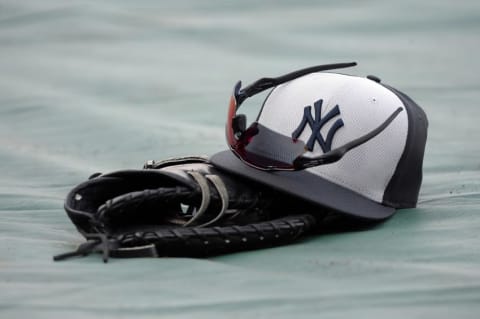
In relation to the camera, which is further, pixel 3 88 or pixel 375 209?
pixel 3 88

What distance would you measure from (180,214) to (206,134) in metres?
1.24

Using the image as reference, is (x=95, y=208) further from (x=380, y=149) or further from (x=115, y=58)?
(x=115, y=58)

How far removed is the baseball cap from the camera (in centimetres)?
217

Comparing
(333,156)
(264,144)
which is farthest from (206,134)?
(333,156)

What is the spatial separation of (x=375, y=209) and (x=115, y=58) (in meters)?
2.23

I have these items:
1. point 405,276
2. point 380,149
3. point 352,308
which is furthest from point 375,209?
point 352,308

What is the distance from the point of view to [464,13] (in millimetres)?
4453

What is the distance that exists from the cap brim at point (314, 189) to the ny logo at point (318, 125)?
0.06 meters

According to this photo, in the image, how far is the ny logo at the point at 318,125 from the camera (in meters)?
2.18

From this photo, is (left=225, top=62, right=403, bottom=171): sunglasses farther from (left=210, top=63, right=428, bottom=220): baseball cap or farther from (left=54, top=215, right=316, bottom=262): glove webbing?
(left=54, top=215, right=316, bottom=262): glove webbing

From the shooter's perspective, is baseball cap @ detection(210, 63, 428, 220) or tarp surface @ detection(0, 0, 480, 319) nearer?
tarp surface @ detection(0, 0, 480, 319)

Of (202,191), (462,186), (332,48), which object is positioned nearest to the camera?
(202,191)

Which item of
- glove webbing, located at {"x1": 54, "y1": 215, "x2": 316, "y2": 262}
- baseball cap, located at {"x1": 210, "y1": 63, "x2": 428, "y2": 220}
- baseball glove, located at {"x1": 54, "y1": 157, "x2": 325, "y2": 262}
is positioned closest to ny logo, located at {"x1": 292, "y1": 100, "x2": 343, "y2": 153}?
baseball cap, located at {"x1": 210, "y1": 63, "x2": 428, "y2": 220}

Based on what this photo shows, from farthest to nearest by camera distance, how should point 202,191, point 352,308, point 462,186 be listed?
point 462,186 < point 202,191 < point 352,308
